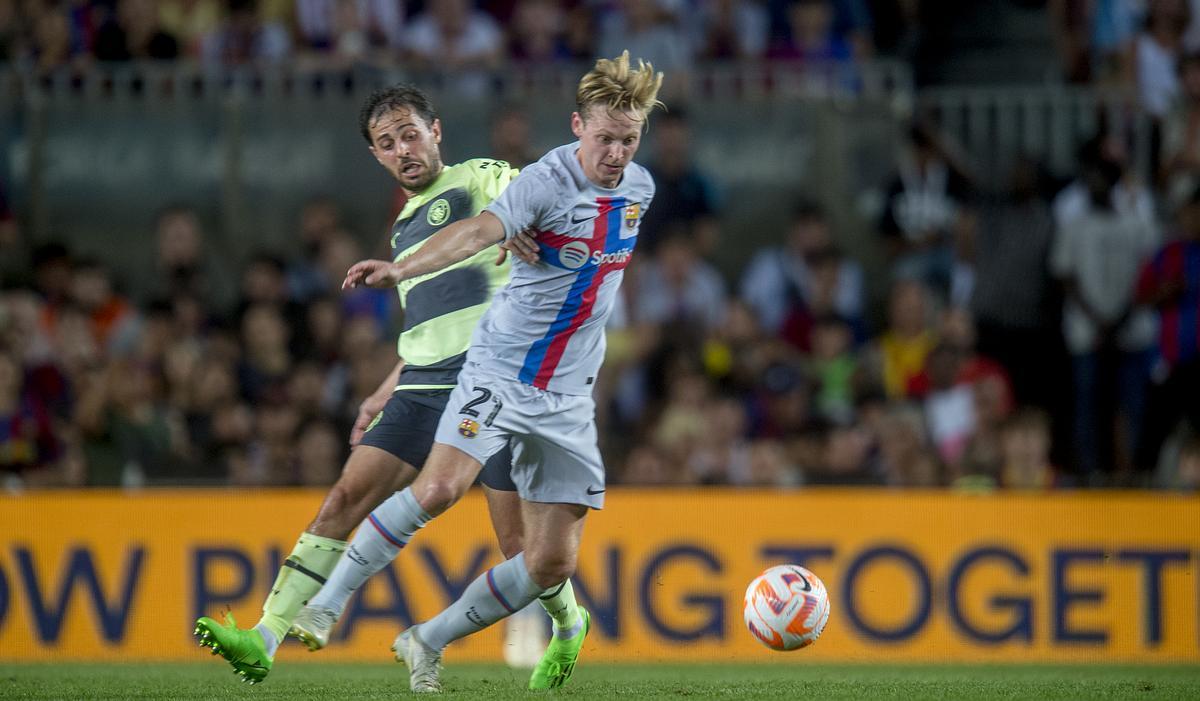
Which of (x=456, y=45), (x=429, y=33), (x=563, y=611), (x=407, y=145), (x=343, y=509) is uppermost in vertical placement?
(x=429, y=33)

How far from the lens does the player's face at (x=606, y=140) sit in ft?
23.6

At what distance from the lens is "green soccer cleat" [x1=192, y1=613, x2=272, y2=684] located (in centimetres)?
702

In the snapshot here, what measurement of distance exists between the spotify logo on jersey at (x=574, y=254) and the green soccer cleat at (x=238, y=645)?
200 centimetres

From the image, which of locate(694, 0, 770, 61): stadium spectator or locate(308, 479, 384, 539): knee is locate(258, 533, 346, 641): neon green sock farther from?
locate(694, 0, 770, 61): stadium spectator

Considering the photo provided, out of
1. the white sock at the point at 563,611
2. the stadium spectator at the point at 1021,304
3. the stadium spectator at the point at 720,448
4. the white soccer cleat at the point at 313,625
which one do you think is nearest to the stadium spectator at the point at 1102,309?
the stadium spectator at the point at 1021,304

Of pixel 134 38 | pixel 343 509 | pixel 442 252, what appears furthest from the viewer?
pixel 134 38

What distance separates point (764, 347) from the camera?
1249cm

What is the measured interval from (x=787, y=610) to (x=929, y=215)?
19.3ft

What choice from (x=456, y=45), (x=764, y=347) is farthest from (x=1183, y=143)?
(x=456, y=45)

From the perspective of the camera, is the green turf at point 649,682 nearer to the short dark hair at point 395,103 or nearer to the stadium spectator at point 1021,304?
the short dark hair at point 395,103

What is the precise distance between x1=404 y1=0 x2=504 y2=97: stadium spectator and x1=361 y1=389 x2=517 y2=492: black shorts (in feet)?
19.0

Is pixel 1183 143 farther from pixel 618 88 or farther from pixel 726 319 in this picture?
pixel 618 88

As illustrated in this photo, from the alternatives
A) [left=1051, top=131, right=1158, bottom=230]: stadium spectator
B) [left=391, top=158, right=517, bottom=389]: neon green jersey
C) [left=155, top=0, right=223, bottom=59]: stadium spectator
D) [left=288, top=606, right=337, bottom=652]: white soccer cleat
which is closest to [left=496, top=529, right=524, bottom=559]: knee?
[left=391, top=158, right=517, bottom=389]: neon green jersey

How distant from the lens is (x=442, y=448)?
285 inches
